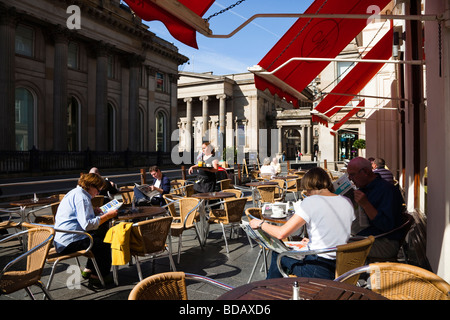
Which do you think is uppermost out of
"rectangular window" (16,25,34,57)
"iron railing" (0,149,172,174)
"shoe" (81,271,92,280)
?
"rectangular window" (16,25,34,57)

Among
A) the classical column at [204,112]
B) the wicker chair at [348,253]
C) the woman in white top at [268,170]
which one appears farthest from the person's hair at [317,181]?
the classical column at [204,112]

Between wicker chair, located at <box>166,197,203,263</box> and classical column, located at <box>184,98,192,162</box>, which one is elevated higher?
classical column, located at <box>184,98,192,162</box>

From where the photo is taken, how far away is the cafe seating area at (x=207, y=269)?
78.4 inches

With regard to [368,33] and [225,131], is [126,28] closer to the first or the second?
[368,33]

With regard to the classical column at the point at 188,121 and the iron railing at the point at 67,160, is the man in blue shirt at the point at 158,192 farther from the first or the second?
the classical column at the point at 188,121

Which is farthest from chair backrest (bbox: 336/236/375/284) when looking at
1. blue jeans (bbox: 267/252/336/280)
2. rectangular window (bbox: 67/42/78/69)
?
rectangular window (bbox: 67/42/78/69)

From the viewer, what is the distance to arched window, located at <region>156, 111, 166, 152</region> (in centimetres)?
3394

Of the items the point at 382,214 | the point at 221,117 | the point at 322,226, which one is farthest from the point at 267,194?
the point at 221,117

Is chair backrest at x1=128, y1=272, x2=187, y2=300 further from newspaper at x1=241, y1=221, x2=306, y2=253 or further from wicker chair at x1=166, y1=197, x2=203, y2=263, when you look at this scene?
wicker chair at x1=166, y1=197, x2=203, y2=263

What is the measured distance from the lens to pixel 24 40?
20531mm

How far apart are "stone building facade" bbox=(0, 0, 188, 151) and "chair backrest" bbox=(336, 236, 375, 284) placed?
20.6 meters

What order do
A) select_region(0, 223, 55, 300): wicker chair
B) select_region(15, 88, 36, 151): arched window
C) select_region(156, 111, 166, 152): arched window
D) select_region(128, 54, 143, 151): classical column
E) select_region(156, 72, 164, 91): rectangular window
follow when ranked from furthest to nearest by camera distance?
1. select_region(156, 111, 166, 152): arched window
2. select_region(156, 72, 164, 91): rectangular window
3. select_region(128, 54, 143, 151): classical column
4. select_region(15, 88, 36, 151): arched window
5. select_region(0, 223, 55, 300): wicker chair

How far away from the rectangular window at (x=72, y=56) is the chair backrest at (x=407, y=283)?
85.5 ft

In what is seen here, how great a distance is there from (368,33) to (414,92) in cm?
780
